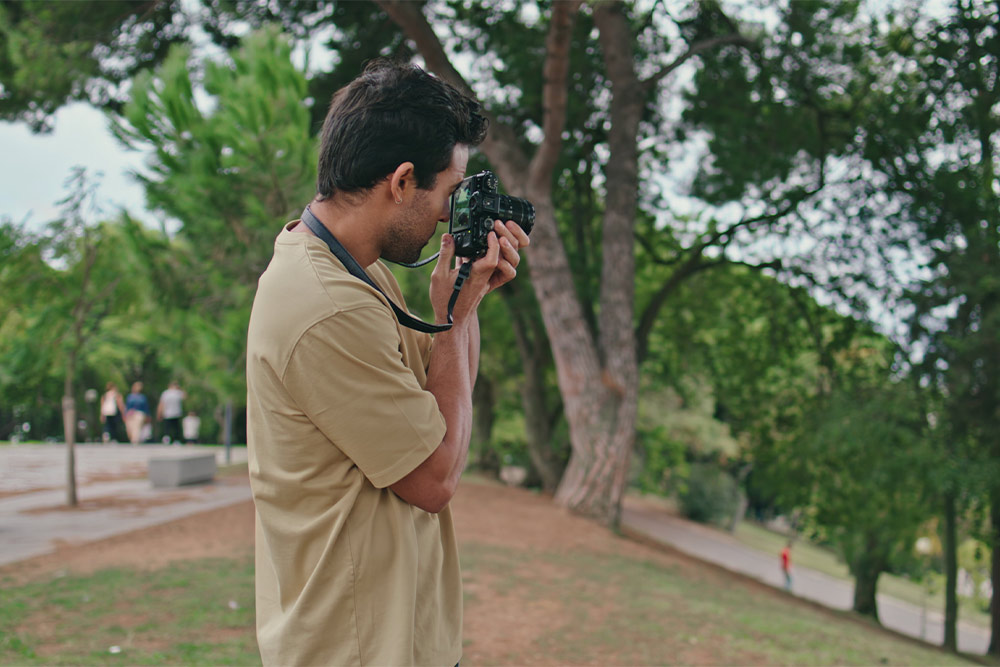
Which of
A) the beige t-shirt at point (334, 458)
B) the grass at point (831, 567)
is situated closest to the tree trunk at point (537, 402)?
the beige t-shirt at point (334, 458)

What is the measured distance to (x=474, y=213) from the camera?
1760 mm

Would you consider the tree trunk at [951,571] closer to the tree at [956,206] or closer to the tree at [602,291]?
the tree at [956,206]

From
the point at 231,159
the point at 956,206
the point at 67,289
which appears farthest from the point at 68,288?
the point at 956,206

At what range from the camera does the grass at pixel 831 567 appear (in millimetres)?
32875

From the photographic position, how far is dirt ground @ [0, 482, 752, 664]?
597 cm

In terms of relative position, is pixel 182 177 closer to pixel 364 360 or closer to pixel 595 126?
pixel 364 360

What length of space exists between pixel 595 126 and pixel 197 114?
8.85 m

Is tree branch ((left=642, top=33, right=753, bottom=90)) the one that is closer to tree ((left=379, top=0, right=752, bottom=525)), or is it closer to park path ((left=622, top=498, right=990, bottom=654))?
tree ((left=379, top=0, right=752, bottom=525))

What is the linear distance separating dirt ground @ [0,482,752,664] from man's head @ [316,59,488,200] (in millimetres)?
4339

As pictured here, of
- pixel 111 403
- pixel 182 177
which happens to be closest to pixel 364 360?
pixel 182 177

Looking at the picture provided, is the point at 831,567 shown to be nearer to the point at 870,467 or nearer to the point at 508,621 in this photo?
the point at 870,467

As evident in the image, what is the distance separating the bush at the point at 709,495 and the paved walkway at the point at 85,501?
2638 cm

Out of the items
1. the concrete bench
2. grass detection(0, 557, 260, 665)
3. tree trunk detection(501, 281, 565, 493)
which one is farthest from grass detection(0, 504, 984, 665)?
tree trunk detection(501, 281, 565, 493)

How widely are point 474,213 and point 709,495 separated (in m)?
38.3
